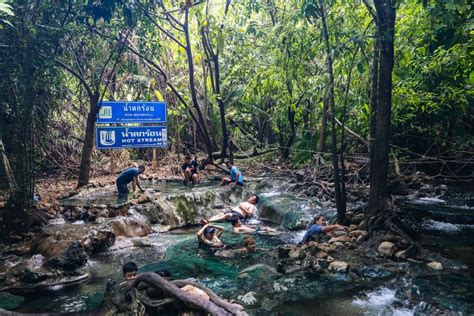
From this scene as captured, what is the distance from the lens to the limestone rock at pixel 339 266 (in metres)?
6.12

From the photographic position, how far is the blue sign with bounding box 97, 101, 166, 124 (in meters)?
12.2

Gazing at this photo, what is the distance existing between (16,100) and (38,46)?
1.25 m

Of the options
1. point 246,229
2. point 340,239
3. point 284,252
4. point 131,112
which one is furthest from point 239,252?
point 131,112

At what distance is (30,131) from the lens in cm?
812

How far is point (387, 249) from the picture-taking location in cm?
666

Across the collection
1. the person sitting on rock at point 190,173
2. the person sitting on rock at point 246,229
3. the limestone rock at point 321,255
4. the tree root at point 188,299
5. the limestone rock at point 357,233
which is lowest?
the person sitting on rock at point 246,229

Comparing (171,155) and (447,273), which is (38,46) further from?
(171,155)

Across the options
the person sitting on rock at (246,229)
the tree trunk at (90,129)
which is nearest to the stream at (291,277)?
the person sitting on rock at (246,229)

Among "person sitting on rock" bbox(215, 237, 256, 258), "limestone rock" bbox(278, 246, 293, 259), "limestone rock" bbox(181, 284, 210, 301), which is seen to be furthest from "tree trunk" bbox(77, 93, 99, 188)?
"limestone rock" bbox(181, 284, 210, 301)

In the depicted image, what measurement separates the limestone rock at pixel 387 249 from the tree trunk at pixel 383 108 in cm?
106

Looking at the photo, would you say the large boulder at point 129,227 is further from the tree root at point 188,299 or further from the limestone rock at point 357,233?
the tree root at point 188,299

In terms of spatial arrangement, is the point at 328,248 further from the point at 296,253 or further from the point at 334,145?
the point at 334,145

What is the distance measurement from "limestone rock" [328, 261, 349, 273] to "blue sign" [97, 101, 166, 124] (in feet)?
28.0

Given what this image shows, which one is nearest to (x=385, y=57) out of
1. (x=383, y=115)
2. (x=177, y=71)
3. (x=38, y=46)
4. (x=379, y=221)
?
(x=383, y=115)
